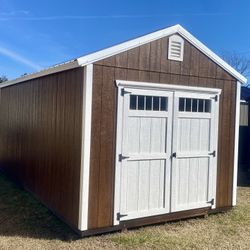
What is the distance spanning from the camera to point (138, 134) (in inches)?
185

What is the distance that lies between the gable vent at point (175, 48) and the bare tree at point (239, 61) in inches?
815

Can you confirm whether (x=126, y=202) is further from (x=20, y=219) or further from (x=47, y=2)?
(x=47, y=2)

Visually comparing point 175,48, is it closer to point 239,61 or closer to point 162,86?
point 162,86

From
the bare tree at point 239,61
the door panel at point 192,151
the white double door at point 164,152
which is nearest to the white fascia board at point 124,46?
the white double door at point 164,152

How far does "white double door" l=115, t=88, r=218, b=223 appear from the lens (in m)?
4.64

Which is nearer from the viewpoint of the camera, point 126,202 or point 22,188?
point 126,202

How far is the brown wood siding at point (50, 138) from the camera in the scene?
4578 millimetres

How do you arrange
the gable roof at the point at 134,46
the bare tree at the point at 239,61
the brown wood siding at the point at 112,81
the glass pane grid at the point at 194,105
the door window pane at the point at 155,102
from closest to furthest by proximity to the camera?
the gable roof at the point at 134,46 < the brown wood siding at the point at 112,81 < the door window pane at the point at 155,102 < the glass pane grid at the point at 194,105 < the bare tree at the point at 239,61

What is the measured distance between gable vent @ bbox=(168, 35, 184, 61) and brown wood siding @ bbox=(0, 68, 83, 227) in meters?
1.45

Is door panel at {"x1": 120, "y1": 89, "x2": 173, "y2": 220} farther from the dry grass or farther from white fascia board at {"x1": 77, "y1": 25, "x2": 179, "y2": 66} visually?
white fascia board at {"x1": 77, "y1": 25, "x2": 179, "y2": 66}

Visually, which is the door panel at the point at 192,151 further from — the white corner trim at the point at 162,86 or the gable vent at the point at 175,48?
the gable vent at the point at 175,48

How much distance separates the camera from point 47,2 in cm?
988

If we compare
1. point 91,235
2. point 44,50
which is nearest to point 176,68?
point 91,235

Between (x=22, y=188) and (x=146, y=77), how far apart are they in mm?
3787
